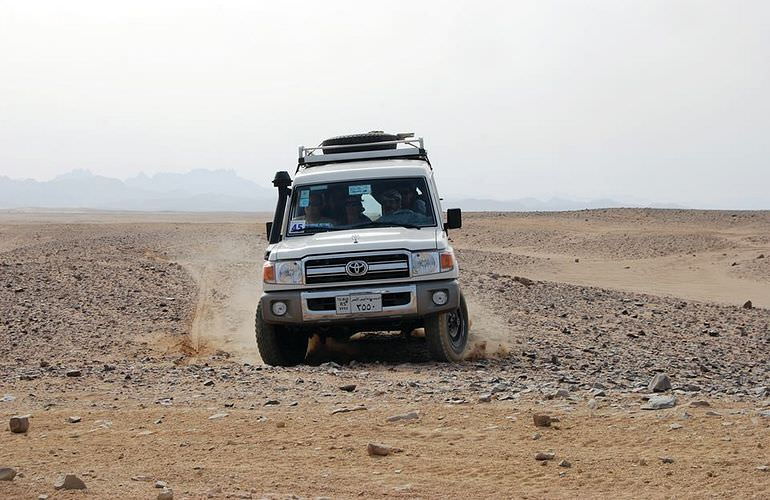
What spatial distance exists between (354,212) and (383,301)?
1495mm

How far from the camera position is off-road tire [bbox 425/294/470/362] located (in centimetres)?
1048

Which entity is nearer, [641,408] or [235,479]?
[235,479]

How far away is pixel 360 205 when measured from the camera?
11320 millimetres

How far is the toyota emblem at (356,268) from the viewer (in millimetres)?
10141

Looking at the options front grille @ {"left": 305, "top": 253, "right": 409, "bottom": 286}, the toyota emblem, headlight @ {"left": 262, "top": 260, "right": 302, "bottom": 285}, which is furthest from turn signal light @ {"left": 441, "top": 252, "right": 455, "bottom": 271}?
headlight @ {"left": 262, "top": 260, "right": 302, "bottom": 285}

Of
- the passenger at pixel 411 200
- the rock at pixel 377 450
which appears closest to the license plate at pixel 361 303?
the passenger at pixel 411 200

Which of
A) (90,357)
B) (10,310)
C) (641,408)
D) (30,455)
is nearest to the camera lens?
(30,455)

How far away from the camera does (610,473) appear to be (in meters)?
5.80

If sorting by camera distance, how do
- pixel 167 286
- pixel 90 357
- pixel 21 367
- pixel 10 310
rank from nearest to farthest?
pixel 21 367
pixel 90 357
pixel 10 310
pixel 167 286

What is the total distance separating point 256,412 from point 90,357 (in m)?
5.03

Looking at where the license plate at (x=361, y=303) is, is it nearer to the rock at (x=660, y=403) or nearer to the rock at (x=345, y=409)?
the rock at (x=345, y=409)

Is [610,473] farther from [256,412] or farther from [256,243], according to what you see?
[256,243]

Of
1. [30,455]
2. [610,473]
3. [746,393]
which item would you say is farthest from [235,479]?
[746,393]

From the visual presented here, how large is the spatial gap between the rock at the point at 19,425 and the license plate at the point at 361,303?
364 centimetres
